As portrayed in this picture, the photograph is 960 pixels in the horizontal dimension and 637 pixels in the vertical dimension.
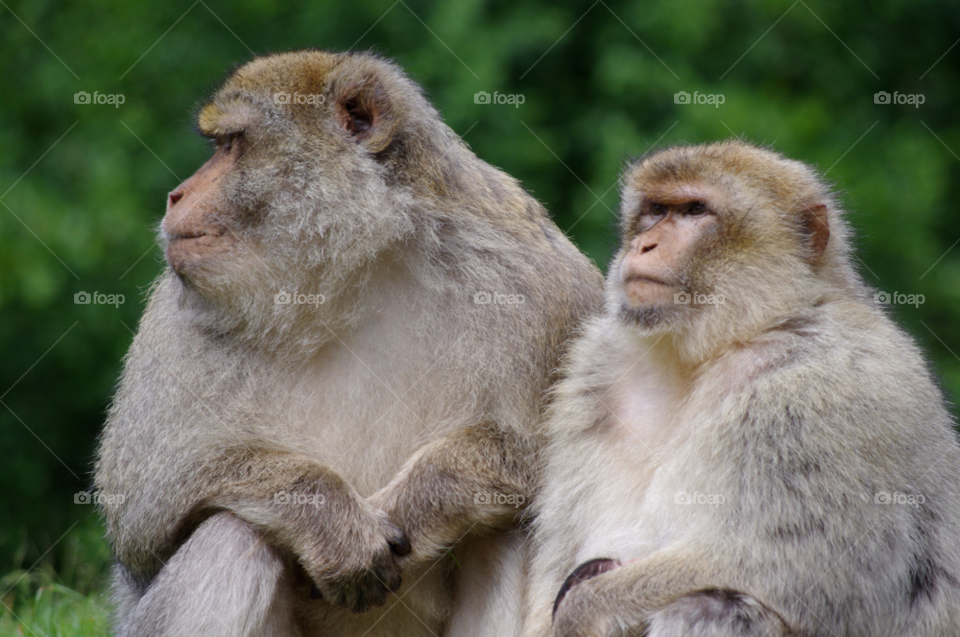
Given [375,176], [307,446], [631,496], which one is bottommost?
[631,496]

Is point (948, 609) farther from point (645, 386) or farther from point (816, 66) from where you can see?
point (816, 66)

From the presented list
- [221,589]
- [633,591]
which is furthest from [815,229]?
[221,589]

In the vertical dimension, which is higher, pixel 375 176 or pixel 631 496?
pixel 375 176

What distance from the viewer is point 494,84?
8945 mm

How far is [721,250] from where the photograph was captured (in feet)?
13.0

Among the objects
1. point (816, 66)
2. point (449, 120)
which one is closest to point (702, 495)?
point (449, 120)

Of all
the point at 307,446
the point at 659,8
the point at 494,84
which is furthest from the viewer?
the point at 659,8

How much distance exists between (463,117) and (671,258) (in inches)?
202

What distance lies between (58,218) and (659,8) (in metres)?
5.06

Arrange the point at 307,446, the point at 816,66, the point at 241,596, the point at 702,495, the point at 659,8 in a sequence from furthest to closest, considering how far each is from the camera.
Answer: the point at 816,66
the point at 659,8
the point at 307,446
the point at 241,596
the point at 702,495

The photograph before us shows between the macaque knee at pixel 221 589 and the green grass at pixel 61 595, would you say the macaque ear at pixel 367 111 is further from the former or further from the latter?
the green grass at pixel 61 595

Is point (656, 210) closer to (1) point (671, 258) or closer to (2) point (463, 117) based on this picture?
(1) point (671, 258)

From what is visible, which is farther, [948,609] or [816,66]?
[816,66]

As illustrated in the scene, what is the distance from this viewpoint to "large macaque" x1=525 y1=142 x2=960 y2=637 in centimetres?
353
